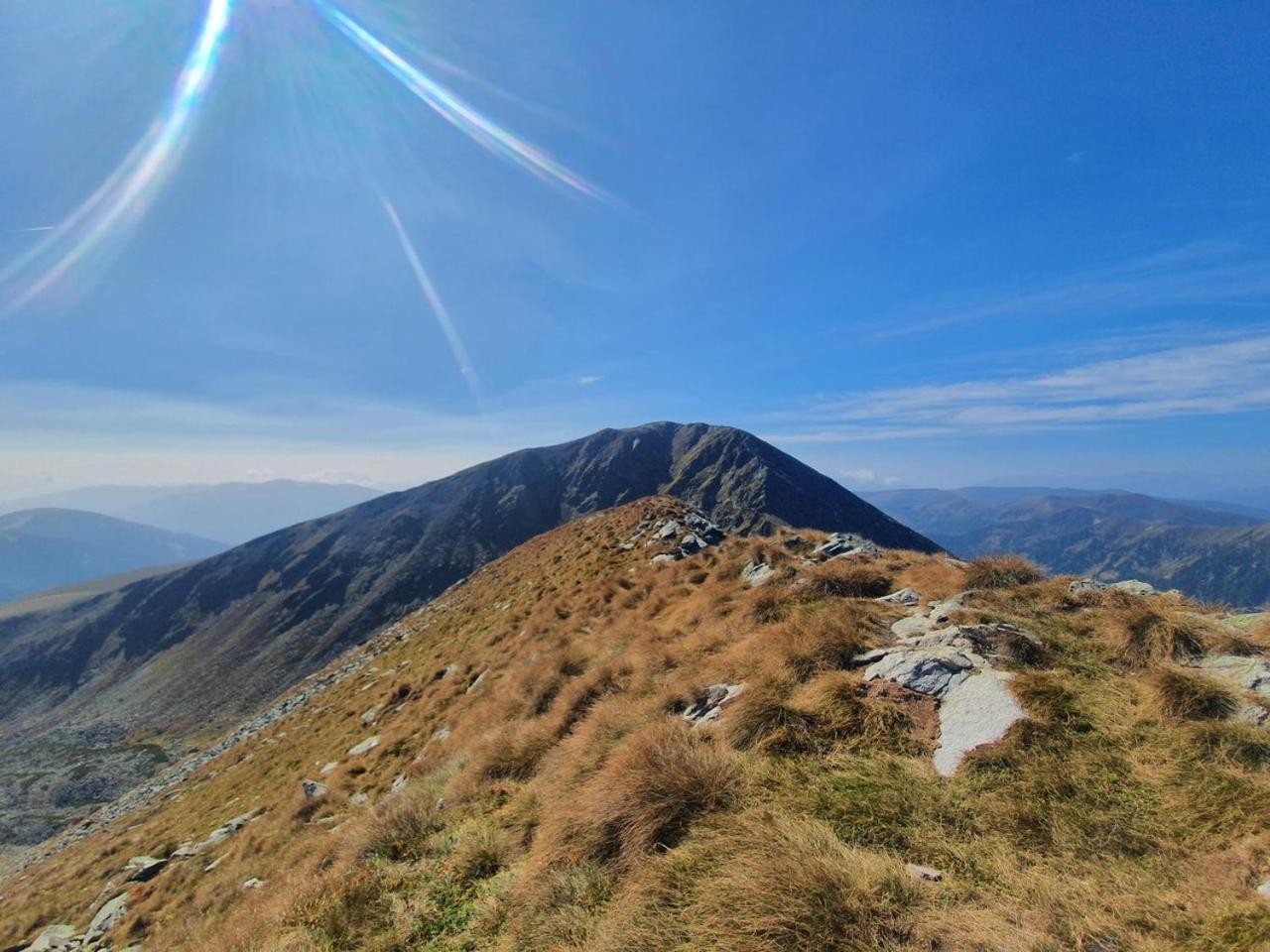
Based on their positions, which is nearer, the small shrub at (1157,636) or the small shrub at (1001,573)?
the small shrub at (1157,636)

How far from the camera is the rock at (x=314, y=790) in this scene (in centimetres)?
1321

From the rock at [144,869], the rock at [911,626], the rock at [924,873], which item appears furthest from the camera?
the rock at [144,869]

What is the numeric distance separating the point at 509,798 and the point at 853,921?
557 cm

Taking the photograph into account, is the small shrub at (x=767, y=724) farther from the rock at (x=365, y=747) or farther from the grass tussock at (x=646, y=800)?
the rock at (x=365, y=747)

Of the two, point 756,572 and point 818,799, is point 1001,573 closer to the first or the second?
point 756,572

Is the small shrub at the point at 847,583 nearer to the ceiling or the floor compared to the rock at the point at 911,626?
nearer to the ceiling

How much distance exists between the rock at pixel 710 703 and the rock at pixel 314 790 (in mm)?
10954

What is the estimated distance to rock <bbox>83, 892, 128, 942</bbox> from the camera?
1249cm

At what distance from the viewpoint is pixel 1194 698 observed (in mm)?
6160

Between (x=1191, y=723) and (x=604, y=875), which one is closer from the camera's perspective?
(x=604, y=875)

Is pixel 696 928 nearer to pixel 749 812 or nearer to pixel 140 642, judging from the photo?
pixel 749 812

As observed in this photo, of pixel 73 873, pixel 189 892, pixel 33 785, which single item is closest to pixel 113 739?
pixel 33 785

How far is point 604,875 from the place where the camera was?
5.26 meters

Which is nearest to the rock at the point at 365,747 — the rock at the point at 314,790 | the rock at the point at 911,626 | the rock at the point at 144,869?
the rock at the point at 314,790
